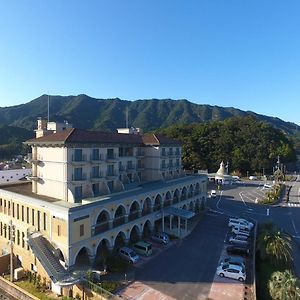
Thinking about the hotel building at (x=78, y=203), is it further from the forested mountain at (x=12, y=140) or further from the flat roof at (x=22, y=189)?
the forested mountain at (x=12, y=140)

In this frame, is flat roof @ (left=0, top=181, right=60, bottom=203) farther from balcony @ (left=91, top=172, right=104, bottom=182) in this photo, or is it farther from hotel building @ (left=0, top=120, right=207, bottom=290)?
balcony @ (left=91, top=172, right=104, bottom=182)

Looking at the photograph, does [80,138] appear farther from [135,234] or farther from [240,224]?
[240,224]

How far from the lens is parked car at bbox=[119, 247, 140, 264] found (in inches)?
1222

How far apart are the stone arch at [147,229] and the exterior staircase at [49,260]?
44.1 feet

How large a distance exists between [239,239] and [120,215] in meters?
15.6

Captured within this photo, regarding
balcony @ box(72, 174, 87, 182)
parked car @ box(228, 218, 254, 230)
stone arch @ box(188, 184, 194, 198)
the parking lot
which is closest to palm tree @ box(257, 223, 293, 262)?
the parking lot

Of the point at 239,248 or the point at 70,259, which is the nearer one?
the point at 70,259

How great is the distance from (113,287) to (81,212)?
295 inches

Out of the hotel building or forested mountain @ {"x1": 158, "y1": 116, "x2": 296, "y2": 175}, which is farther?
forested mountain @ {"x1": 158, "y1": 116, "x2": 296, "y2": 175}

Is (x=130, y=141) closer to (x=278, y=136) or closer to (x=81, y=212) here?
(x=81, y=212)

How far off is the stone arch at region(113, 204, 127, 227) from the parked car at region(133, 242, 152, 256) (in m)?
3.22

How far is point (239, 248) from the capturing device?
33.7 m

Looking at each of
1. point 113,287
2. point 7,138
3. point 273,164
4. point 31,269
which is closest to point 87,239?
point 113,287

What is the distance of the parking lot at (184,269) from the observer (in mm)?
25562
